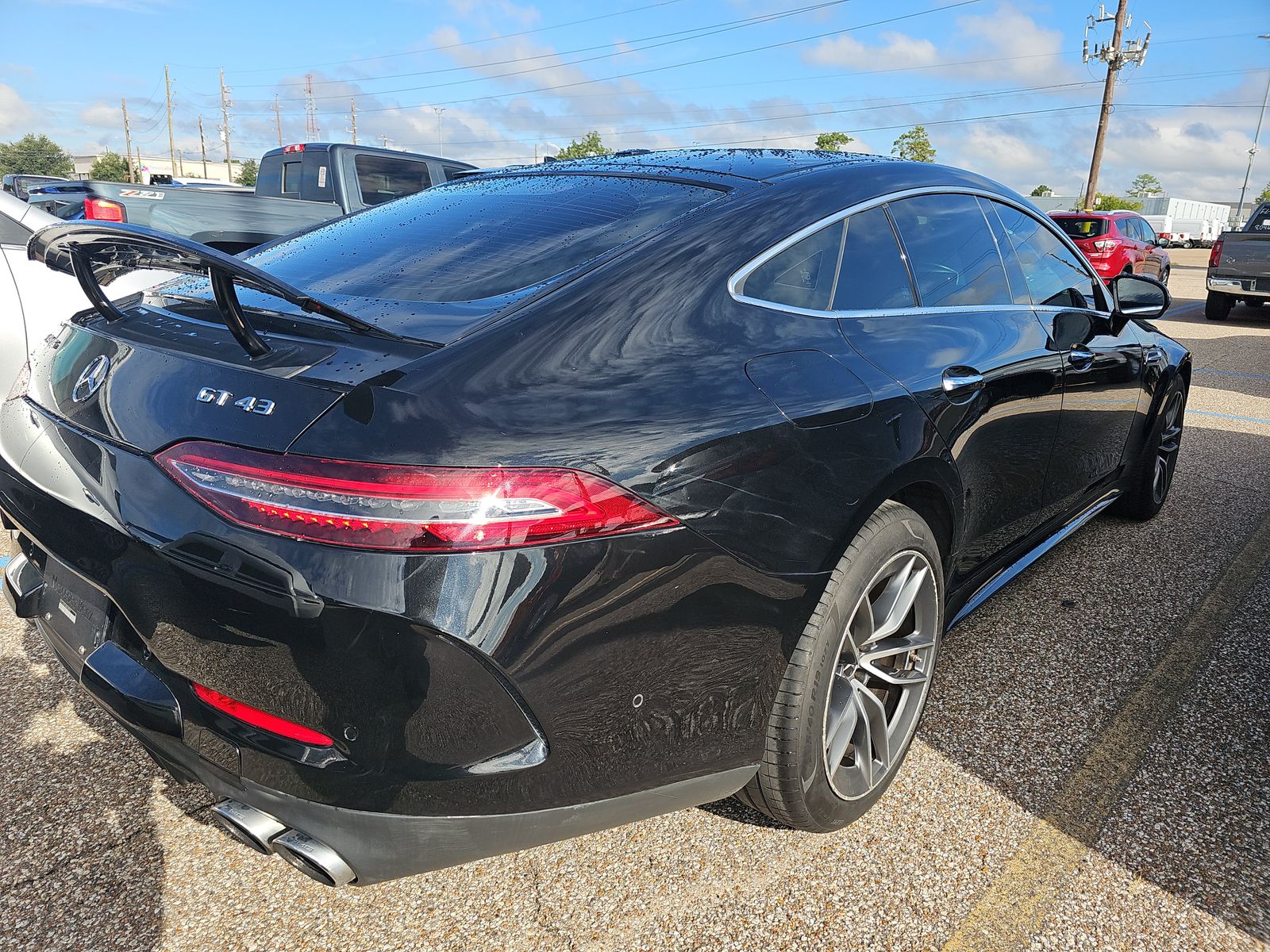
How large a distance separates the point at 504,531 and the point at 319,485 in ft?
0.98

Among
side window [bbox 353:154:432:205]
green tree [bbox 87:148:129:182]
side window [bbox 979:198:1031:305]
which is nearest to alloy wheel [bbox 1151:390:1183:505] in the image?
side window [bbox 979:198:1031:305]

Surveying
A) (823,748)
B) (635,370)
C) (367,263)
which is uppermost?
(367,263)

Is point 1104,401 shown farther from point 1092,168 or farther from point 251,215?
point 1092,168

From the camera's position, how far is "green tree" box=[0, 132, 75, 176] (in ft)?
290

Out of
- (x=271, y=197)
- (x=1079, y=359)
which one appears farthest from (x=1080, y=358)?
(x=271, y=197)

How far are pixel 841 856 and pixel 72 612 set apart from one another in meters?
1.78

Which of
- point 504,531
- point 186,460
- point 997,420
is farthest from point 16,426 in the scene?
point 997,420

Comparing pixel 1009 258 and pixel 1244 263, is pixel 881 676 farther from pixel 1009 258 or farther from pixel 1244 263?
pixel 1244 263

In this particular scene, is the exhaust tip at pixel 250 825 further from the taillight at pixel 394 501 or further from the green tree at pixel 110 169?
the green tree at pixel 110 169

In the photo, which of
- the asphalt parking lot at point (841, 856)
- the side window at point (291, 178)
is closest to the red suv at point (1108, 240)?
the side window at point (291, 178)

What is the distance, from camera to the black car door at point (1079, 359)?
3.07 m

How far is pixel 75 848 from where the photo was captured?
2.11 m

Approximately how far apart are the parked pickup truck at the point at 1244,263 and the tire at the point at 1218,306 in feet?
0.10

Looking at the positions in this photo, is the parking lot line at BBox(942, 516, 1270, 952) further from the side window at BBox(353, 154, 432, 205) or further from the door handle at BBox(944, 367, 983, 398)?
the side window at BBox(353, 154, 432, 205)
